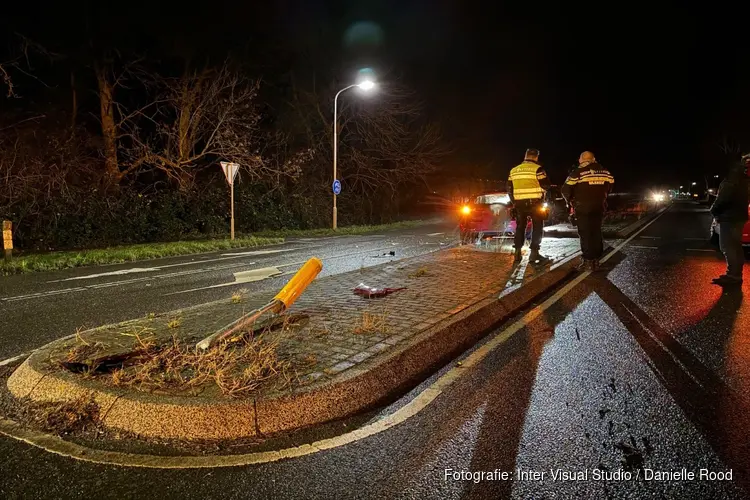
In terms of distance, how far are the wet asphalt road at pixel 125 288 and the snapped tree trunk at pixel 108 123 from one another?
7.87m

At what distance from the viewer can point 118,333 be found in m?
4.96

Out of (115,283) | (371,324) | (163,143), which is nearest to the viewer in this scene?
(371,324)

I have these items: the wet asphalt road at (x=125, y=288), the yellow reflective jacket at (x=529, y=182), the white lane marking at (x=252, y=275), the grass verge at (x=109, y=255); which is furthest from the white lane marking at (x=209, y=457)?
the grass verge at (x=109, y=255)

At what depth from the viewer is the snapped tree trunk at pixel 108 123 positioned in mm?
20125

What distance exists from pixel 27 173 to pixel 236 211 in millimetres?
8153

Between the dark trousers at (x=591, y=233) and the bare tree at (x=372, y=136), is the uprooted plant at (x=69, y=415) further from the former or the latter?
the bare tree at (x=372, y=136)

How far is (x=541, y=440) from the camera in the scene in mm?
3158

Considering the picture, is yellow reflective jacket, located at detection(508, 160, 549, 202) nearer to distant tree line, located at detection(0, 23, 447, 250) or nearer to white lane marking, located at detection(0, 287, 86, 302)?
white lane marking, located at detection(0, 287, 86, 302)

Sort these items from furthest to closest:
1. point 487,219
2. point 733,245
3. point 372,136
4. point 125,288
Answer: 1. point 372,136
2. point 487,219
3. point 125,288
4. point 733,245

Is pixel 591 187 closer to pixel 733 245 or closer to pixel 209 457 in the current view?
pixel 733 245

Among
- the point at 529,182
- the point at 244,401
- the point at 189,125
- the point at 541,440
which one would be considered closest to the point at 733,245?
the point at 529,182

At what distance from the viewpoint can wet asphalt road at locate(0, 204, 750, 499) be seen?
2680mm

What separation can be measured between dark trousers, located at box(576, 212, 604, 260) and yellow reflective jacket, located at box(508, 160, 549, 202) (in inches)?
31.5

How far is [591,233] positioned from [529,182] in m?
1.40
